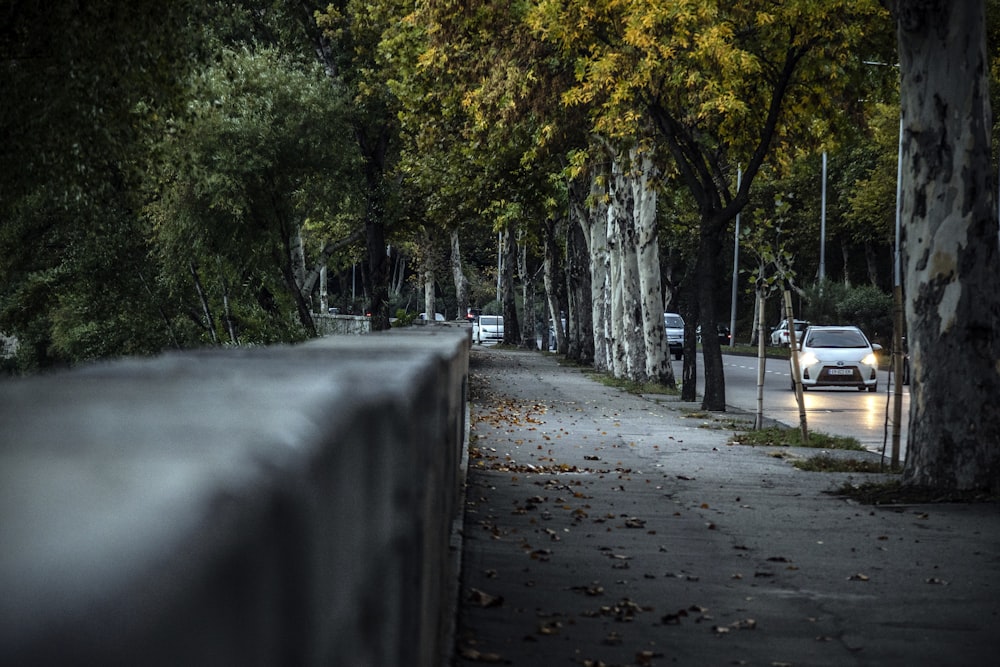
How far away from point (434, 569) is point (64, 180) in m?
15.8

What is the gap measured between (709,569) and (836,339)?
25.6 meters

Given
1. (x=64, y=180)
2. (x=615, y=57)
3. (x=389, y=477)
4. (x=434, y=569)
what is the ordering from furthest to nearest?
(x=615, y=57), (x=64, y=180), (x=434, y=569), (x=389, y=477)

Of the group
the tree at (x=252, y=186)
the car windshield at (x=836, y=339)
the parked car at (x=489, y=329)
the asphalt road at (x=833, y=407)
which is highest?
the tree at (x=252, y=186)

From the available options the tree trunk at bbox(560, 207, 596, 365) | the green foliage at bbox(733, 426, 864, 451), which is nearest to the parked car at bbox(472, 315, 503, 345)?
the tree trunk at bbox(560, 207, 596, 365)

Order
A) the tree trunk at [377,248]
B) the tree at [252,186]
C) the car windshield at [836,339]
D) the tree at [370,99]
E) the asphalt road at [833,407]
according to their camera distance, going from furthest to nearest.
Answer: the tree trunk at [377,248] → the tree at [370,99] → the tree at [252,186] → the car windshield at [836,339] → the asphalt road at [833,407]

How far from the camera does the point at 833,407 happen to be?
88.7ft

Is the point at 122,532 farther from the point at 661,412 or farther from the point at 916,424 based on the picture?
the point at 661,412

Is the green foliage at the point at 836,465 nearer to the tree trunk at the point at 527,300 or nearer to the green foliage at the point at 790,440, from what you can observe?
the green foliage at the point at 790,440

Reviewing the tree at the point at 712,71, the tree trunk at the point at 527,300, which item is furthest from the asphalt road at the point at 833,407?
the tree trunk at the point at 527,300

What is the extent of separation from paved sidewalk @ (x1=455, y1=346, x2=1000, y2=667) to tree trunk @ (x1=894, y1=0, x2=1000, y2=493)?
0.60 metres

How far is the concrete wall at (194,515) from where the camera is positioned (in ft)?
2.70

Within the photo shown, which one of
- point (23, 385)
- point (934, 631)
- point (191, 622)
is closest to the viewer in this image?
point (191, 622)

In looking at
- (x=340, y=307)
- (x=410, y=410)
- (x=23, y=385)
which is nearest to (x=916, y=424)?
(x=410, y=410)

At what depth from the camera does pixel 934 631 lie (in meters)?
6.99
